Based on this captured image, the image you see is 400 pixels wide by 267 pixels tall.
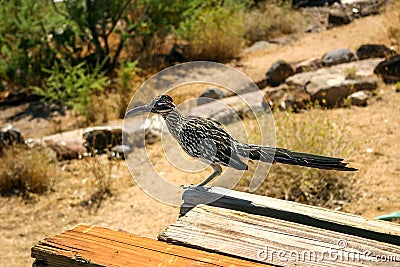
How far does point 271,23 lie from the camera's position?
12.8 metres

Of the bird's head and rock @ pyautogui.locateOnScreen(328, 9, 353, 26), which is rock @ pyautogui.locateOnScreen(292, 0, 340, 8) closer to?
rock @ pyautogui.locateOnScreen(328, 9, 353, 26)

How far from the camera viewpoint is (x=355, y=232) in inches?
84.7

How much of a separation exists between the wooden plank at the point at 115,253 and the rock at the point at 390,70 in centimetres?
619

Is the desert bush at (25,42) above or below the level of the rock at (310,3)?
below

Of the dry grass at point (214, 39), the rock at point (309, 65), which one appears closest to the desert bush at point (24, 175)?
the rock at point (309, 65)

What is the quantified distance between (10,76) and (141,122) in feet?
11.5

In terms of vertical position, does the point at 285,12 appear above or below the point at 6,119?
above

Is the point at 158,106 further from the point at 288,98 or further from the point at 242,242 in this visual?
the point at 288,98

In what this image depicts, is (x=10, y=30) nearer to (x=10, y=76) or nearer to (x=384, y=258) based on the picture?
(x=10, y=76)

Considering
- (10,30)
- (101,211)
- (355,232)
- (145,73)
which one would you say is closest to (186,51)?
(145,73)

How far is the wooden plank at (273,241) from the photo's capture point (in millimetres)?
1931

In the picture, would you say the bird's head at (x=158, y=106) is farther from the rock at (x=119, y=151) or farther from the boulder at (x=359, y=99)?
the boulder at (x=359, y=99)

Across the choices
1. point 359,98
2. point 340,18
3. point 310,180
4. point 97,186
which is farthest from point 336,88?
point 340,18

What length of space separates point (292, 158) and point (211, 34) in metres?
8.69
